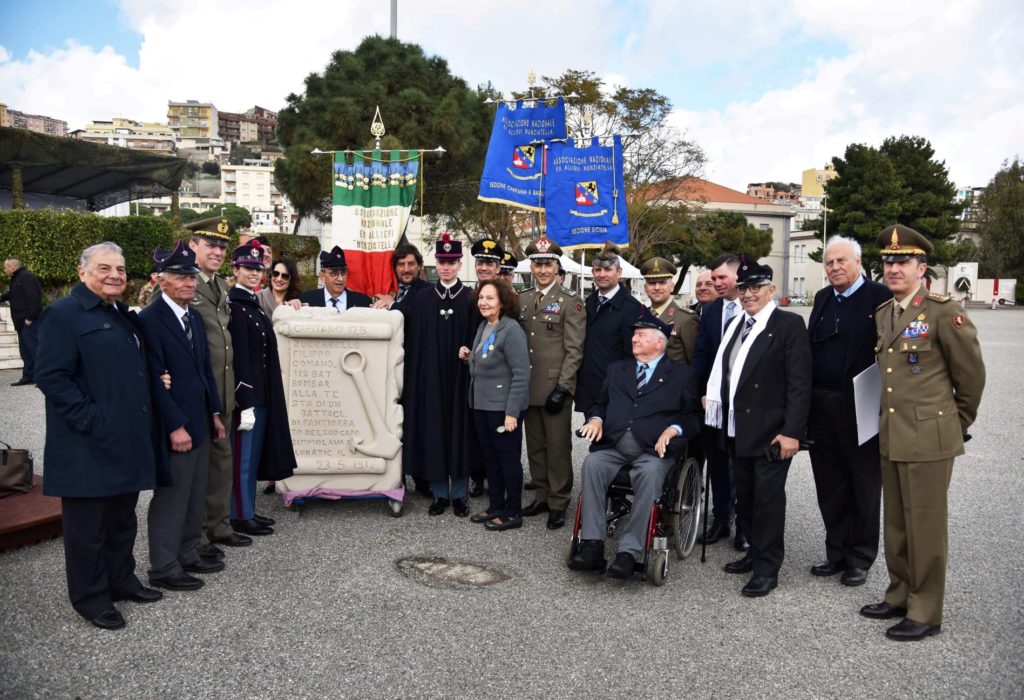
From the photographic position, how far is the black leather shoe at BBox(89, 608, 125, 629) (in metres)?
3.69

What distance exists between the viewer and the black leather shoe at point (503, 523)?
213 inches

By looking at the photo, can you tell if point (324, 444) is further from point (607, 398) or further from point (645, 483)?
point (645, 483)

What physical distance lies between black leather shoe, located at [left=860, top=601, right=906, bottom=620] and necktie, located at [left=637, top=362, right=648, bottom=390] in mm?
1707

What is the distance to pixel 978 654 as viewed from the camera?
3.52 metres

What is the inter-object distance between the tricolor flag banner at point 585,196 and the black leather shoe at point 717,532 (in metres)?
3.09

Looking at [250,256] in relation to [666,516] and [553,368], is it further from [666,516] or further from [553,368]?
[666,516]

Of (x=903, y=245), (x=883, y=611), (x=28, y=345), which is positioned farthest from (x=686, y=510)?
(x=28, y=345)

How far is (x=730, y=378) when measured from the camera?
4.49 m

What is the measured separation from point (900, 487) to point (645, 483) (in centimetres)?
129

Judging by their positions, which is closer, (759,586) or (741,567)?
(759,586)

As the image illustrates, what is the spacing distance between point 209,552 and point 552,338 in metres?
2.61

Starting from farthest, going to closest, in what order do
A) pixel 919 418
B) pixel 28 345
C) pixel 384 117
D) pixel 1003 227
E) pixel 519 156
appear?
pixel 1003 227, pixel 384 117, pixel 28 345, pixel 519 156, pixel 919 418

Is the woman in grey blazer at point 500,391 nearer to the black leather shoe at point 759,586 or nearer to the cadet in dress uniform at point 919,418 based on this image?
the black leather shoe at point 759,586

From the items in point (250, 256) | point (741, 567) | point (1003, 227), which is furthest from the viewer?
point (1003, 227)
